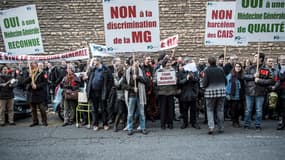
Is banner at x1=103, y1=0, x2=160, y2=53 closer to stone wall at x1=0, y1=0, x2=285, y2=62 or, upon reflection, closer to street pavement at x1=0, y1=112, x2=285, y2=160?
street pavement at x1=0, y1=112, x2=285, y2=160

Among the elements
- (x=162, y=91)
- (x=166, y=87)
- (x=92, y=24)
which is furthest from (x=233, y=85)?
(x=92, y=24)

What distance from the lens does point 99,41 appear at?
14.9 meters

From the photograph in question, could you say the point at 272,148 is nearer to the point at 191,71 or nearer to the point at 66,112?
the point at 191,71

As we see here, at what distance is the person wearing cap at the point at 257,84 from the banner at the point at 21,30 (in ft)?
19.2

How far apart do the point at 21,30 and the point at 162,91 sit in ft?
14.3

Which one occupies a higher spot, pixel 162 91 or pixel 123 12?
pixel 123 12

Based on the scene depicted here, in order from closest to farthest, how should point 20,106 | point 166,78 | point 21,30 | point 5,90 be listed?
1. point 166,78
2. point 21,30
3. point 5,90
4. point 20,106

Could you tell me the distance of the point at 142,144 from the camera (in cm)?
677

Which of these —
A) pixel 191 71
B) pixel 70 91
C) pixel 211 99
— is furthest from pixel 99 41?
pixel 211 99

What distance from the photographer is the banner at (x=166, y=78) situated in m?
8.08

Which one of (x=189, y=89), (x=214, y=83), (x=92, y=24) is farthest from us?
(x=92, y=24)

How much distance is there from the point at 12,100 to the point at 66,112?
1792 mm

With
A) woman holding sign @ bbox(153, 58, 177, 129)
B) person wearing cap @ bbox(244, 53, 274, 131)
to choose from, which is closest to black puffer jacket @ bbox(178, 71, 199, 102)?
woman holding sign @ bbox(153, 58, 177, 129)

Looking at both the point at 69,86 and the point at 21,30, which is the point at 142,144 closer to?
the point at 69,86
